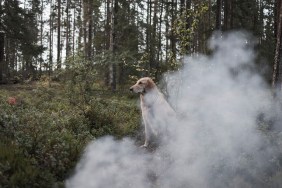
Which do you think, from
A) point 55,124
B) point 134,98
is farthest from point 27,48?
point 55,124

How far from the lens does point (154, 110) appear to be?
33.5 feet

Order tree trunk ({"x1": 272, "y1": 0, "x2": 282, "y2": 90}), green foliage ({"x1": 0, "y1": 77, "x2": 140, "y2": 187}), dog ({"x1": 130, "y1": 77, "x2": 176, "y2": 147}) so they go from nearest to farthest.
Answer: green foliage ({"x1": 0, "y1": 77, "x2": 140, "y2": 187}), dog ({"x1": 130, "y1": 77, "x2": 176, "y2": 147}), tree trunk ({"x1": 272, "y1": 0, "x2": 282, "y2": 90})

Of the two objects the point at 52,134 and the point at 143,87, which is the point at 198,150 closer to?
A: the point at 143,87

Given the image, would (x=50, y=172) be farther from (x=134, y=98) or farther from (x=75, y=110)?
(x=134, y=98)

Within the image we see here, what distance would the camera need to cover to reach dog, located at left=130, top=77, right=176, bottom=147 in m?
10.2

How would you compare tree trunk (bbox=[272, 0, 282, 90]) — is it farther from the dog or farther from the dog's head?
the dog's head

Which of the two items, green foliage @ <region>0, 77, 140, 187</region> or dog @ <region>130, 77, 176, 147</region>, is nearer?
green foliage @ <region>0, 77, 140, 187</region>

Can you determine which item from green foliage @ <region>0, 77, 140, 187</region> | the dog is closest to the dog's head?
the dog

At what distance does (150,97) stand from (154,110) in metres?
0.39

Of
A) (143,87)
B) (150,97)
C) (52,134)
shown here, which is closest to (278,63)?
(150,97)

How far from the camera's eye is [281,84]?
14.0 metres

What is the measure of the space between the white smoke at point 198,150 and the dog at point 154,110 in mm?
326

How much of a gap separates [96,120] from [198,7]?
489 cm

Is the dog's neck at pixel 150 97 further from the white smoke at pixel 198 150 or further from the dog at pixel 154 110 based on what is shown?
the white smoke at pixel 198 150
